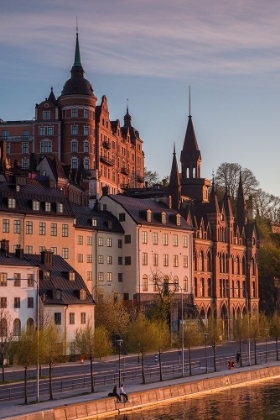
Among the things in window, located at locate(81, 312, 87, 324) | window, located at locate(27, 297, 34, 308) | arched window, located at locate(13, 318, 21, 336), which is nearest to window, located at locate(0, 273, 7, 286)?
window, located at locate(27, 297, 34, 308)

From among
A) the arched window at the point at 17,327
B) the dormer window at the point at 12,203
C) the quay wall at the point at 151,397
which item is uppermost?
the dormer window at the point at 12,203

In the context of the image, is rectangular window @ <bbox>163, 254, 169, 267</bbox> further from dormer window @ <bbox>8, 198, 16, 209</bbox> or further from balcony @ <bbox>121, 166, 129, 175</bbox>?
balcony @ <bbox>121, 166, 129, 175</bbox>

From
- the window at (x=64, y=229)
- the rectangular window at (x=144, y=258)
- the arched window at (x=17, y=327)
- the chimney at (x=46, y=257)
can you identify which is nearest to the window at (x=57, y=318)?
the arched window at (x=17, y=327)

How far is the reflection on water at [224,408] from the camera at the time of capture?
6575cm

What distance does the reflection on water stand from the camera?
65.8 metres

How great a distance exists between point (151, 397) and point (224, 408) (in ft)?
21.0

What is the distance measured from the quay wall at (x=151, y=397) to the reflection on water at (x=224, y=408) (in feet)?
2.00

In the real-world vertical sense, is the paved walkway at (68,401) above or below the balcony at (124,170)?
below

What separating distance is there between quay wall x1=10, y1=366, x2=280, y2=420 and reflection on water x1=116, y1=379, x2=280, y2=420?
0.61 meters

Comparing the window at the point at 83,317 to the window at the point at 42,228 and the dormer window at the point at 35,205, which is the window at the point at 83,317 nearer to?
the window at the point at 42,228

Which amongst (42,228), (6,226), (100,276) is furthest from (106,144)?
(6,226)

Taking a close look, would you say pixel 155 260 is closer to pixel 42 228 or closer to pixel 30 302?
→ pixel 42 228

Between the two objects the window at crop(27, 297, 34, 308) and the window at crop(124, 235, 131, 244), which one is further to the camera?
the window at crop(124, 235, 131, 244)

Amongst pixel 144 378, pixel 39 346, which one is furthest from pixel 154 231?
pixel 39 346
